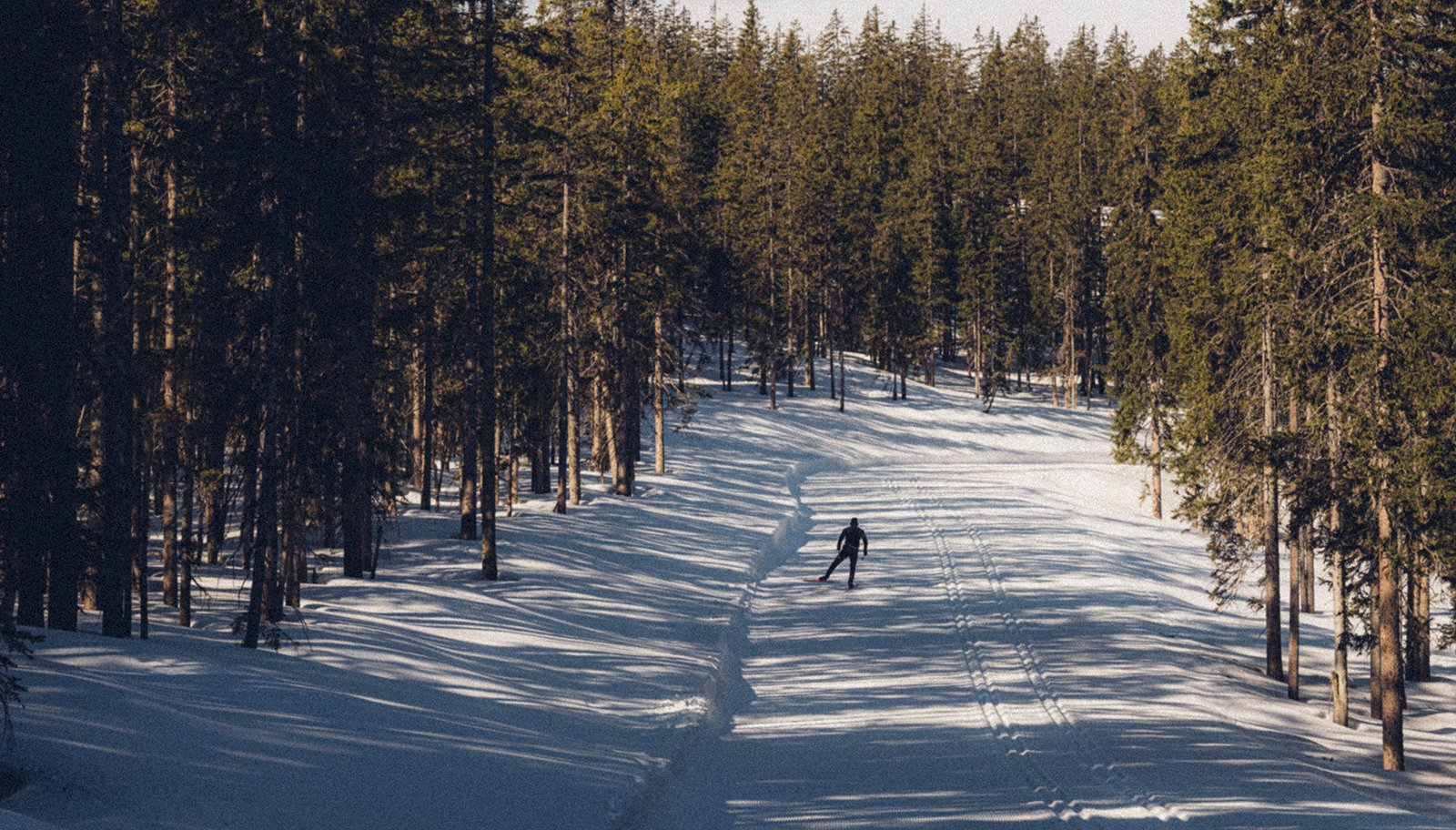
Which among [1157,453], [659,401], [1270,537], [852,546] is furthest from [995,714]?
[659,401]

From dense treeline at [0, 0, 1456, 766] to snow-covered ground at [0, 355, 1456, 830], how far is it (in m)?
1.55

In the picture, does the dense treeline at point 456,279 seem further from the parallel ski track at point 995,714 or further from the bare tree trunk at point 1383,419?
the parallel ski track at point 995,714

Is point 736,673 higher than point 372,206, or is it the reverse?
point 372,206

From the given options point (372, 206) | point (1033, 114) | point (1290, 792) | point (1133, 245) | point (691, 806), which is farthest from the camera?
point (1033, 114)

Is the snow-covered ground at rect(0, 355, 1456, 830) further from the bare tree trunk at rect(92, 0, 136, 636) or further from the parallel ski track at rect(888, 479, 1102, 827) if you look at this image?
the bare tree trunk at rect(92, 0, 136, 636)

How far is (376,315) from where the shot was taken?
74.9 feet

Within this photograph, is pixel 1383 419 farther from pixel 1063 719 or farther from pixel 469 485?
pixel 469 485

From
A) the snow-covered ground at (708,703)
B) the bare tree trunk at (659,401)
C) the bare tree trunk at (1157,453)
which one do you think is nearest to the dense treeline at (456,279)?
the snow-covered ground at (708,703)

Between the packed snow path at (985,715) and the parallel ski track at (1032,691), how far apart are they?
1.8 inches

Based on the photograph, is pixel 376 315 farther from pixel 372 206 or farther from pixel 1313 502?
pixel 1313 502

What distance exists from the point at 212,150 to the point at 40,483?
A: 20.0 feet

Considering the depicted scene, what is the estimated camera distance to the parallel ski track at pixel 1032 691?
503 inches

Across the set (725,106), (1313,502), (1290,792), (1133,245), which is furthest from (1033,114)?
(1290,792)

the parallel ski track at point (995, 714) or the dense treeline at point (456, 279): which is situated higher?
the dense treeline at point (456, 279)
